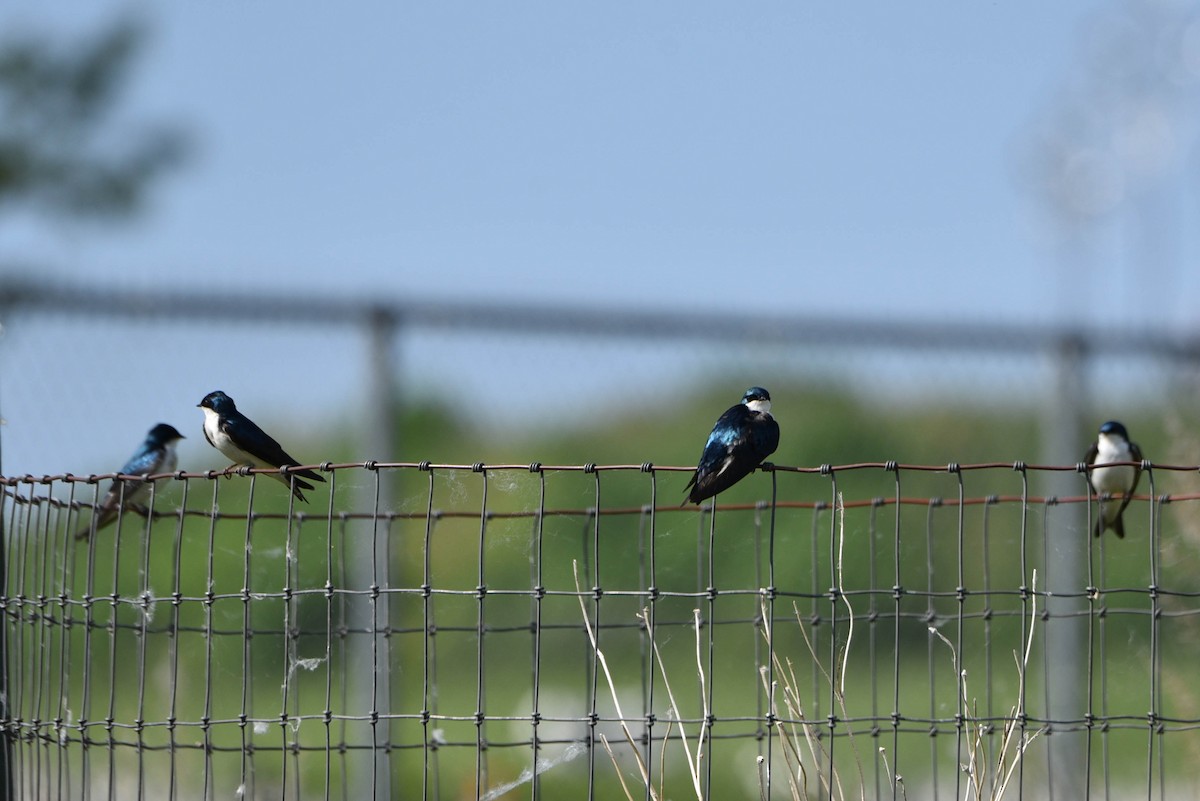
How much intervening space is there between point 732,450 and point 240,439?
50.8 inches

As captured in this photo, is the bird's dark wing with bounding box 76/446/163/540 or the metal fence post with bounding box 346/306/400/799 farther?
the metal fence post with bounding box 346/306/400/799

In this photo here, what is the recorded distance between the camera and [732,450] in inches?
142

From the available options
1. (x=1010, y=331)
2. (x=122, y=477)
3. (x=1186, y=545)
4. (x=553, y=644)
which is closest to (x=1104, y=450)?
(x=1010, y=331)

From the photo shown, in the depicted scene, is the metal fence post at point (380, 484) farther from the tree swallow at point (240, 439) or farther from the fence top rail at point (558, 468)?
the fence top rail at point (558, 468)

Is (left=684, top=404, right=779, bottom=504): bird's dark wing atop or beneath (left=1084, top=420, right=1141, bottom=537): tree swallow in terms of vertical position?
beneath

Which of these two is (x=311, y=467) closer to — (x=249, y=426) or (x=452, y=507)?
(x=249, y=426)

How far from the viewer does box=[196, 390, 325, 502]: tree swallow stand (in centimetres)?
385

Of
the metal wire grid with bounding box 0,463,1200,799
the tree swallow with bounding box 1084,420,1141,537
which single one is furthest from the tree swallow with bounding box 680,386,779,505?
the tree swallow with bounding box 1084,420,1141,537

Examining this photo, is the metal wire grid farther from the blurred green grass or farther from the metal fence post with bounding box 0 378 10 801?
the metal fence post with bounding box 0 378 10 801

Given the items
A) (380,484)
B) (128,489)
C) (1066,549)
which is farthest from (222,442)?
(1066,549)

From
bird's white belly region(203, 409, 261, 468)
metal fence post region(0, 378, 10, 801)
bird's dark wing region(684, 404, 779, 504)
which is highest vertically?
bird's white belly region(203, 409, 261, 468)

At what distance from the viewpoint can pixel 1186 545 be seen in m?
6.01

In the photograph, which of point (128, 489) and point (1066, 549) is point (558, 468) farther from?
point (1066, 549)

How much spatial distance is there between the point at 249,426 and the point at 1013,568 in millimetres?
3507
